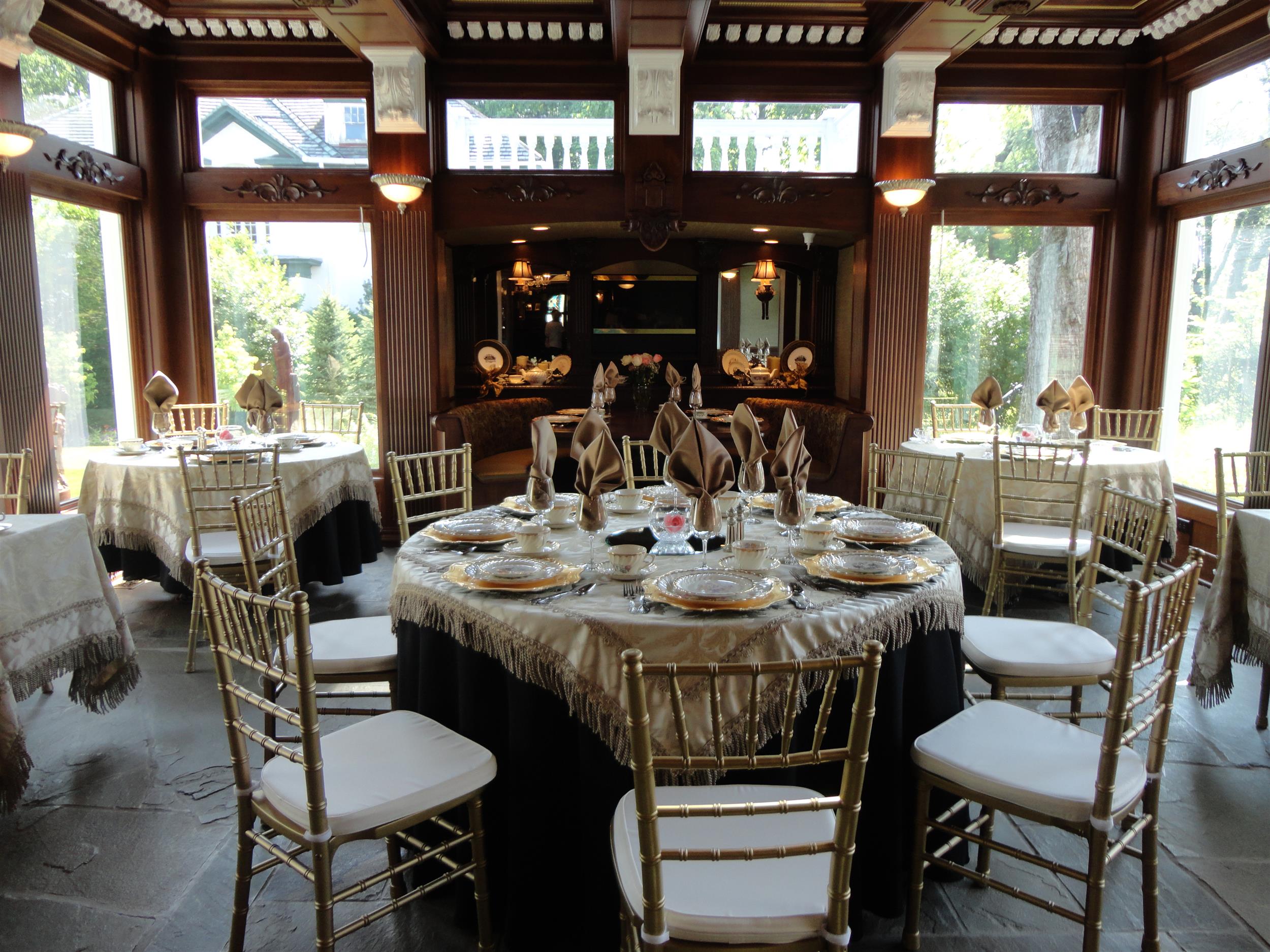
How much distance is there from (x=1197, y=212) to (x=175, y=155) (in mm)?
6828

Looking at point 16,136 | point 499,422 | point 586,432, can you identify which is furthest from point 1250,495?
point 16,136

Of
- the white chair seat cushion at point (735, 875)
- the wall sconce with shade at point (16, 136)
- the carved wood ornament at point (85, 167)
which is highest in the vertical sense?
the carved wood ornament at point (85, 167)

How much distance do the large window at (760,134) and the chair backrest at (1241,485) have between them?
3151mm

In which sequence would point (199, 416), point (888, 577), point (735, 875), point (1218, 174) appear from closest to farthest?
point (735, 875) < point (888, 577) < point (1218, 174) < point (199, 416)

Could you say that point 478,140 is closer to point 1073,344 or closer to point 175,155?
point 175,155

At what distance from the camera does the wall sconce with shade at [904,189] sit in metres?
5.70

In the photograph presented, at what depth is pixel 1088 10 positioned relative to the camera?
18.4ft

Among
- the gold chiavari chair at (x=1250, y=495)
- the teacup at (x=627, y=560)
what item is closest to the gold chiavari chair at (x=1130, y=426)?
the gold chiavari chair at (x=1250, y=495)

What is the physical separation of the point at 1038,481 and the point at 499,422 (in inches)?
155

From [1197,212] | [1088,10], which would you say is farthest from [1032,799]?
[1088,10]

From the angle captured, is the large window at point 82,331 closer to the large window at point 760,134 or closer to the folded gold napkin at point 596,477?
the large window at point 760,134

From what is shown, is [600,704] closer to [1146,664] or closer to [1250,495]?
[1146,664]

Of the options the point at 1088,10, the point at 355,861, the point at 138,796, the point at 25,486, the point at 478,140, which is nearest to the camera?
the point at 355,861
